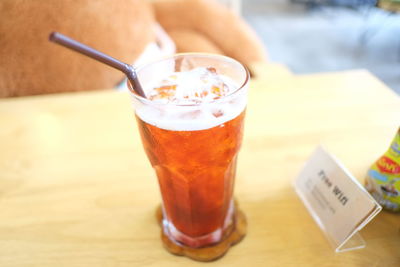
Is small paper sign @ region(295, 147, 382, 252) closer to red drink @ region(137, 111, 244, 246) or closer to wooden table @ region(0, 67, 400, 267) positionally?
wooden table @ region(0, 67, 400, 267)

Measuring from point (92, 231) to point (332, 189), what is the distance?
1.42 feet

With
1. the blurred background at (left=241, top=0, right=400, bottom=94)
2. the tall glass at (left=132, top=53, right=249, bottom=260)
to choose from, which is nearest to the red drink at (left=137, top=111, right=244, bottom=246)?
the tall glass at (left=132, top=53, right=249, bottom=260)

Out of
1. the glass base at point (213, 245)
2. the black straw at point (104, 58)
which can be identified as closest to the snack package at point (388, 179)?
the glass base at point (213, 245)

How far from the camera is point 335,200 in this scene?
502 millimetres

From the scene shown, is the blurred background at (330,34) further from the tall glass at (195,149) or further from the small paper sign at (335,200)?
the tall glass at (195,149)

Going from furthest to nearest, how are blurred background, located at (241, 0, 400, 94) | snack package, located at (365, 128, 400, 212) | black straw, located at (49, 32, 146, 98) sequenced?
blurred background, located at (241, 0, 400, 94) → snack package, located at (365, 128, 400, 212) → black straw, located at (49, 32, 146, 98)

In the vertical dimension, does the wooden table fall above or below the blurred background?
above

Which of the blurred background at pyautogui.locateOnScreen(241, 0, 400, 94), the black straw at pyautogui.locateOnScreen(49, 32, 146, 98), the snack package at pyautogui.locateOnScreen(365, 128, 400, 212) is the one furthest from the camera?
the blurred background at pyautogui.locateOnScreen(241, 0, 400, 94)

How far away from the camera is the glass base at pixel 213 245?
487mm

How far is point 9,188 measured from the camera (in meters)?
0.62

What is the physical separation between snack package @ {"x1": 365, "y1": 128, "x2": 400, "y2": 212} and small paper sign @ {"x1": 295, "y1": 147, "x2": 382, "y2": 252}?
0.06 meters

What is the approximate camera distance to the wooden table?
491mm

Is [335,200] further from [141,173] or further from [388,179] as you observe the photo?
[141,173]

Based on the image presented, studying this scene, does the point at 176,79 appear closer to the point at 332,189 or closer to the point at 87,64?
the point at 332,189
